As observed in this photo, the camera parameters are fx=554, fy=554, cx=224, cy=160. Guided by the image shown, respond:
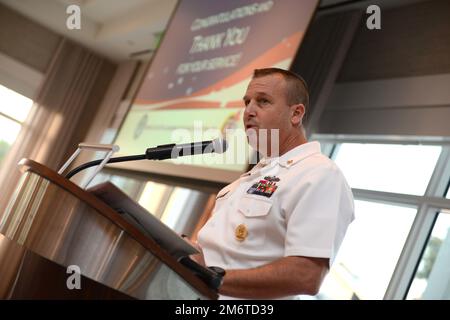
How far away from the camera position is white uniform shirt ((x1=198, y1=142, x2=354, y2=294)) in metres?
1.28

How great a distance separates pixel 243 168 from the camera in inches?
140

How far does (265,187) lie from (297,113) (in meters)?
Result: 0.29

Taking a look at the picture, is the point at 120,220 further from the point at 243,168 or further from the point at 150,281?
the point at 243,168

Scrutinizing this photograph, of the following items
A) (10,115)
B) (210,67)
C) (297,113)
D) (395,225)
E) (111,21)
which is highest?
(111,21)

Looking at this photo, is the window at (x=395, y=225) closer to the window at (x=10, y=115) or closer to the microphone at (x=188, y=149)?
the microphone at (x=188, y=149)

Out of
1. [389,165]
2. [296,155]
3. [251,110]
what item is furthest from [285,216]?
[389,165]

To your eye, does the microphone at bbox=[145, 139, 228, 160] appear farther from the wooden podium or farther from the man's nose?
the wooden podium

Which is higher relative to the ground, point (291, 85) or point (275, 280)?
point (291, 85)

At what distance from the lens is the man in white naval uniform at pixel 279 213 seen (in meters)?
1.21

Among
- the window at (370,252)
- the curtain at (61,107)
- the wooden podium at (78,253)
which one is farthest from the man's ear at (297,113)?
the curtain at (61,107)

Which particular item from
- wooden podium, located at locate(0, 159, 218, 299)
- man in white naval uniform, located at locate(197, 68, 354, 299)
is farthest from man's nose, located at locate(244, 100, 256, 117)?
wooden podium, located at locate(0, 159, 218, 299)

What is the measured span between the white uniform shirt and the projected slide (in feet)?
6.70

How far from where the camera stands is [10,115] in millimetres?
7527

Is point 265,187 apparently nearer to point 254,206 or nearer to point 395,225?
point 254,206
